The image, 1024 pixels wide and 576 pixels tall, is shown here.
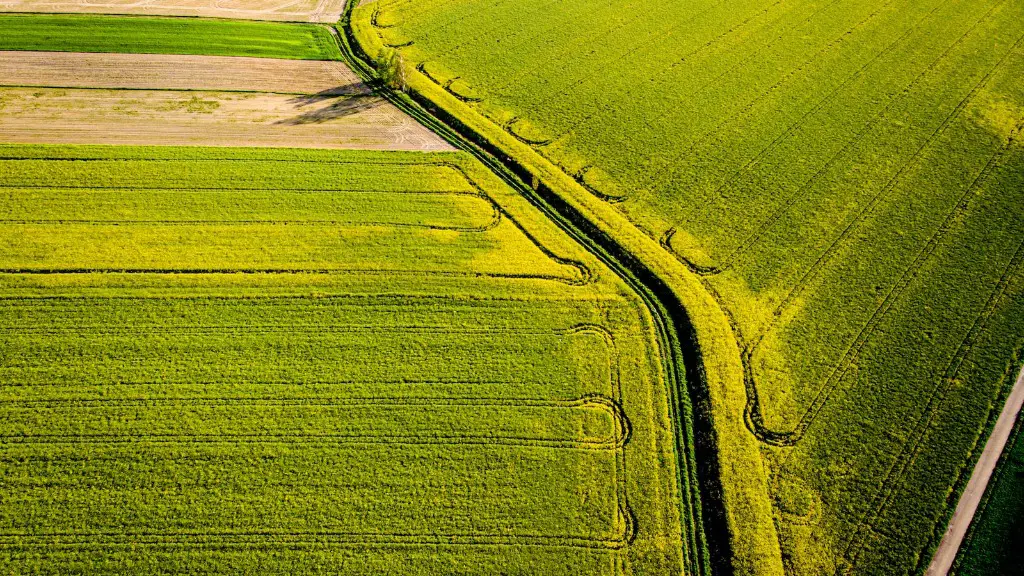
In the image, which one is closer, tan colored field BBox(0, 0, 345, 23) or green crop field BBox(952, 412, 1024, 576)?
green crop field BBox(952, 412, 1024, 576)

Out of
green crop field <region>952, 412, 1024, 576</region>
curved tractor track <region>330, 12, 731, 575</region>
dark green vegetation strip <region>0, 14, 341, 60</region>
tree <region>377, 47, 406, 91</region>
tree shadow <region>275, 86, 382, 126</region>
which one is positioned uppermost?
dark green vegetation strip <region>0, 14, 341, 60</region>

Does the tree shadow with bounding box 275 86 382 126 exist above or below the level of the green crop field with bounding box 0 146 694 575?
above

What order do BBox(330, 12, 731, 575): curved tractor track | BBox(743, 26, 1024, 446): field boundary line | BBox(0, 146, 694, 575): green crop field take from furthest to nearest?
BBox(743, 26, 1024, 446): field boundary line → BBox(330, 12, 731, 575): curved tractor track → BBox(0, 146, 694, 575): green crop field

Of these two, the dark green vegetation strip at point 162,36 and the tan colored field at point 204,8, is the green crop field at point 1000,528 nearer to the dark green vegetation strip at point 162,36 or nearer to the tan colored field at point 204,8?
the dark green vegetation strip at point 162,36

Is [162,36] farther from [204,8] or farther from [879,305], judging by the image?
[879,305]

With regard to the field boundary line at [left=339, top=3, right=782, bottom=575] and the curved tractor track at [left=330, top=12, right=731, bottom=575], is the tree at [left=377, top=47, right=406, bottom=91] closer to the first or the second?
the curved tractor track at [left=330, top=12, right=731, bottom=575]

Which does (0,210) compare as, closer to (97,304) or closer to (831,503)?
(97,304)

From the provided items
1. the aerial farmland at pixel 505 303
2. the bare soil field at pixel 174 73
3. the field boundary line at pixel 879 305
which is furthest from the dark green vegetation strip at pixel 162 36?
the field boundary line at pixel 879 305

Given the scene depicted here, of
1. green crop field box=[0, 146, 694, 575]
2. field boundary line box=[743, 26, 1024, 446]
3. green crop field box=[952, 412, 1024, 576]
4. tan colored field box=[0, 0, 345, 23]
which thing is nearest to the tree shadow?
green crop field box=[0, 146, 694, 575]
